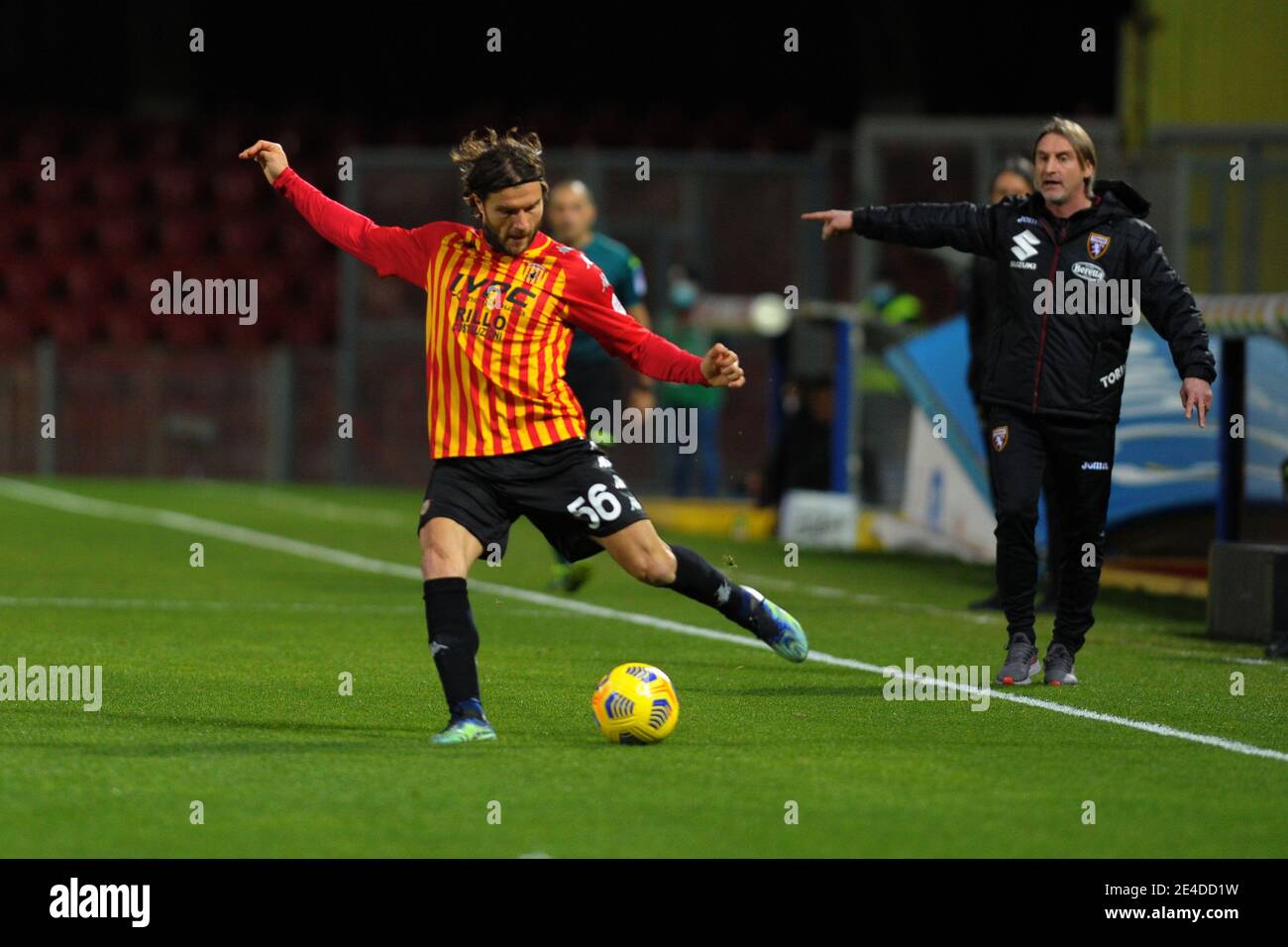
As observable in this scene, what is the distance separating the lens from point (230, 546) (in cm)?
1611

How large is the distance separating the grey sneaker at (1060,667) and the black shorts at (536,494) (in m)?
2.07

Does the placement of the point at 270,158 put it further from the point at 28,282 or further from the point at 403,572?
the point at 28,282

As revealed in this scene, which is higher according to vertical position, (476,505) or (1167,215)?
(1167,215)

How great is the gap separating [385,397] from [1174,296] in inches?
727

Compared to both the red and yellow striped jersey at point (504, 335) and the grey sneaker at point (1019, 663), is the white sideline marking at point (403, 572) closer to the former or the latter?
the grey sneaker at point (1019, 663)

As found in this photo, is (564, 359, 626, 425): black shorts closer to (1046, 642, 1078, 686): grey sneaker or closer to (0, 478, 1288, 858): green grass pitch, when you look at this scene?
(0, 478, 1288, 858): green grass pitch

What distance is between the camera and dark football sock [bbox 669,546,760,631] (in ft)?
25.4

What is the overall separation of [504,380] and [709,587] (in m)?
1.08

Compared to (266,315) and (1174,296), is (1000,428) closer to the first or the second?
(1174,296)

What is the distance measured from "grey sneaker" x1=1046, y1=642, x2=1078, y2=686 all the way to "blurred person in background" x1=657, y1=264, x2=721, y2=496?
11938 millimetres

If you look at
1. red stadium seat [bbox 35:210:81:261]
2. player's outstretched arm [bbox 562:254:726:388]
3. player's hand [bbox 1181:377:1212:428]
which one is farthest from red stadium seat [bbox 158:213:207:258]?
player's hand [bbox 1181:377:1212:428]

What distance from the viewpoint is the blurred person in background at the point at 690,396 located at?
2066 cm
